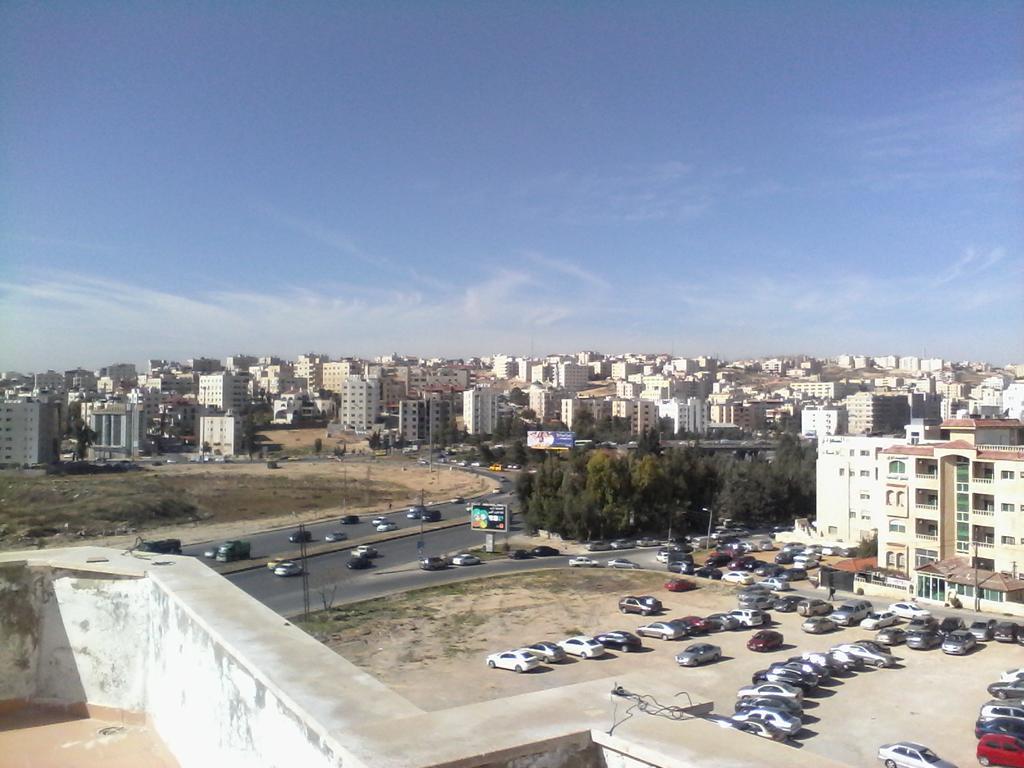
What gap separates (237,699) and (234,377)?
63164 mm

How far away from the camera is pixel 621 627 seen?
13.5m

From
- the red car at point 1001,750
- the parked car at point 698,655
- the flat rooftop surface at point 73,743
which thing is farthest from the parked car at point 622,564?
the flat rooftop surface at point 73,743

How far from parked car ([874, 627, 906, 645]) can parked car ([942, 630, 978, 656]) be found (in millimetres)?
571

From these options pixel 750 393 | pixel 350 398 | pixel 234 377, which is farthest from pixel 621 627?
pixel 750 393

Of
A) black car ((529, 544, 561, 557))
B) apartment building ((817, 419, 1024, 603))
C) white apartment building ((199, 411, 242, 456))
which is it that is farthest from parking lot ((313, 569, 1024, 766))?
white apartment building ((199, 411, 242, 456))

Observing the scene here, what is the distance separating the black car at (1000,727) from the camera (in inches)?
326

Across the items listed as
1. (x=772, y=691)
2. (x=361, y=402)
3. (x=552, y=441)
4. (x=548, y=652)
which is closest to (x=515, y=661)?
(x=548, y=652)

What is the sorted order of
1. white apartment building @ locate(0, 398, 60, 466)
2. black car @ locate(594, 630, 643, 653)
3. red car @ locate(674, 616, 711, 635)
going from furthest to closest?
white apartment building @ locate(0, 398, 60, 466)
red car @ locate(674, 616, 711, 635)
black car @ locate(594, 630, 643, 653)

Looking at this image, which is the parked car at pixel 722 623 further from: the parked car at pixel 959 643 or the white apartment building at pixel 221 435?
the white apartment building at pixel 221 435

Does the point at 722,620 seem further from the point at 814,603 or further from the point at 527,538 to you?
the point at 527,538

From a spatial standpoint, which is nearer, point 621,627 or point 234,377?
point 621,627

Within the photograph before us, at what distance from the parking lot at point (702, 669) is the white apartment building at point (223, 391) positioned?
162 ft

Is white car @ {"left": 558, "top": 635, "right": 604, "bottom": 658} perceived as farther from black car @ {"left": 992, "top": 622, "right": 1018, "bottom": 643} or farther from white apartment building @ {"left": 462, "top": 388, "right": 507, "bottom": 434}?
white apartment building @ {"left": 462, "top": 388, "right": 507, "bottom": 434}

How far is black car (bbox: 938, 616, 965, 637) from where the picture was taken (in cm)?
1298
